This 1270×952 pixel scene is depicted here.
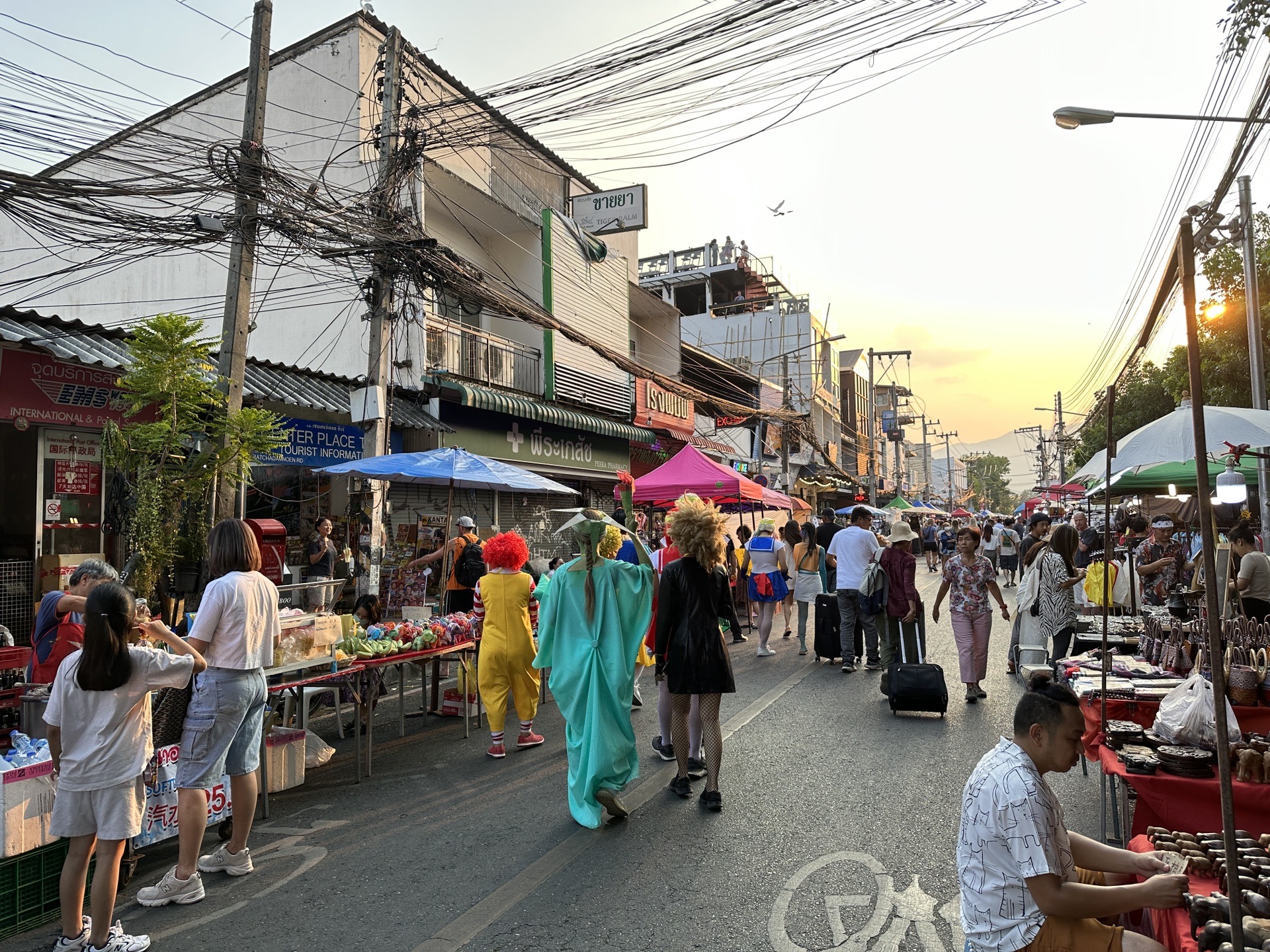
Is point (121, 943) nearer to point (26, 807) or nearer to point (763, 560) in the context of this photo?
point (26, 807)

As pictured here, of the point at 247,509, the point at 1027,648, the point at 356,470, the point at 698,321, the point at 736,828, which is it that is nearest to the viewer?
the point at 736,828

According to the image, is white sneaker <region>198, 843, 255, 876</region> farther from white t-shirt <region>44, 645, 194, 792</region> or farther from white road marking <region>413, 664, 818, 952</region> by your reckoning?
white road marking <region>413, 664, 818, 952</region>

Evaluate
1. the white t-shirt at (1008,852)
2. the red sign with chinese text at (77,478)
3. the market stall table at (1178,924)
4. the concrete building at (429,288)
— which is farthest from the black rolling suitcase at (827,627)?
the red sign with chinese text at (77,478)

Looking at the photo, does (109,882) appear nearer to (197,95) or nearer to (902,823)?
(902,823)

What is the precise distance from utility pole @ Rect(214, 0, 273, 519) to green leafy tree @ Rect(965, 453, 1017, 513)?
389ft

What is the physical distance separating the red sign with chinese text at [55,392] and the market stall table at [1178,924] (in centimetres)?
920

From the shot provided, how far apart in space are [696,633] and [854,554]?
5011mm

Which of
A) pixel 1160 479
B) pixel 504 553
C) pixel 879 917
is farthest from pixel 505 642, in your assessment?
pixel 1160 479

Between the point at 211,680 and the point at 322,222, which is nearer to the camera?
the point at 211,680

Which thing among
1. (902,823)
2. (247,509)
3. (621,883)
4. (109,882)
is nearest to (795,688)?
(902,823)

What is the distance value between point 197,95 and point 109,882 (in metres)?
17.7

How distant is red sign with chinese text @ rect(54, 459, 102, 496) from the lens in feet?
30.7

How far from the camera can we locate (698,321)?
39625 mm

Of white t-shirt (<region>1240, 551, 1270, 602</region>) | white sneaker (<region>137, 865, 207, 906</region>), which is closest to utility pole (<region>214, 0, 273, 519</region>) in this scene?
white sneaker (<region>137, 865, 207, 906</region>)
